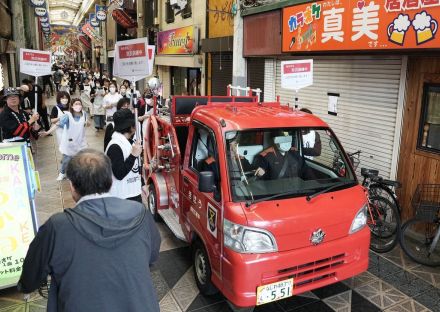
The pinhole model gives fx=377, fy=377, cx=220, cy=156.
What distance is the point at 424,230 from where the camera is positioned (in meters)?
5.93

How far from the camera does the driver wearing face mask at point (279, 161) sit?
419 cm

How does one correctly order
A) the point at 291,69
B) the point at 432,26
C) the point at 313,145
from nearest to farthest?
1. the point at 313,145
2. the point at 432,26
3. the point at 291,69

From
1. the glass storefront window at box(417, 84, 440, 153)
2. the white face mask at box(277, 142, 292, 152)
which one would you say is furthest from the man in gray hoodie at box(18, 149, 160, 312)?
the glass storefront window at box(417, 84, 440, 153)

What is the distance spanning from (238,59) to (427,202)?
791 centimetres

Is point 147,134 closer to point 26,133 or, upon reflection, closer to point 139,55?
point 139,55

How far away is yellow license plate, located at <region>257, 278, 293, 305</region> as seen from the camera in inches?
140

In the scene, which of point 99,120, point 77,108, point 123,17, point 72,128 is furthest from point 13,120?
point 123,17

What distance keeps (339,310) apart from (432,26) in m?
→ 4.04

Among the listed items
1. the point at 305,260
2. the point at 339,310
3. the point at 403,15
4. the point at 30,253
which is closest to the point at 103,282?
the point at 30,253

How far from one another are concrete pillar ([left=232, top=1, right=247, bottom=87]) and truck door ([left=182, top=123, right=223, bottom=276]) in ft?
24.2

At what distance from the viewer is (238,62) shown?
38.9ft

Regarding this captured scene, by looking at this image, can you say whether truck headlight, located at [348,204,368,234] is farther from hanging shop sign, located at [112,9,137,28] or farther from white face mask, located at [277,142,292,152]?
hanging shop sign, located at [112,9,137,28]

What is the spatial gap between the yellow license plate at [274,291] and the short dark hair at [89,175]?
6.63 feet

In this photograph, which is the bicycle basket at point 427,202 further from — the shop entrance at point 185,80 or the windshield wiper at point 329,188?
the shop entrance at point 185,80
